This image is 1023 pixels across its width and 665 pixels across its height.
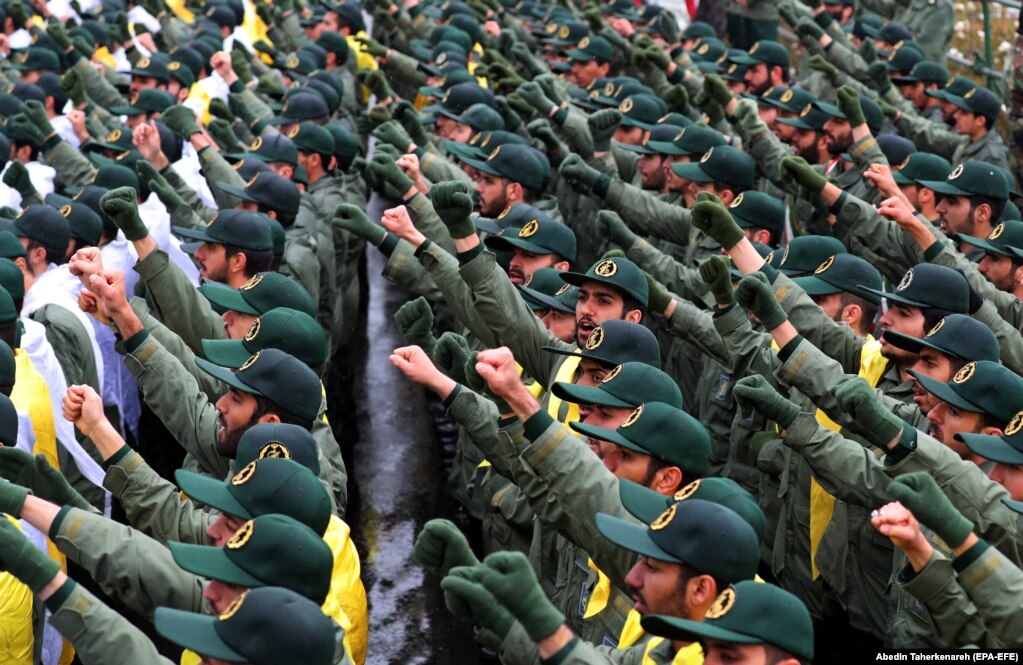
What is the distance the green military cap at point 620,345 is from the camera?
5.71 meters

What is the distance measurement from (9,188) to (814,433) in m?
6.14

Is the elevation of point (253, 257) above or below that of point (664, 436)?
below

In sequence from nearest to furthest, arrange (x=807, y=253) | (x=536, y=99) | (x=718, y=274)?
(x=718, y=274) → (x=807, y=253) → (x=536, y=99)

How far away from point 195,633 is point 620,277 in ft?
10.8

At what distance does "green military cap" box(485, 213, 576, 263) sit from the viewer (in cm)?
740

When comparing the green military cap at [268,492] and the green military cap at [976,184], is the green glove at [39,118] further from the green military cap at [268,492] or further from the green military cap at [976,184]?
the green military cap at [268,492]

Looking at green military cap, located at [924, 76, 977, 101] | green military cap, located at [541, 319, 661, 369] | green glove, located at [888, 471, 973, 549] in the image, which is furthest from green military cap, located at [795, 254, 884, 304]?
green military cap, located at [924, 76, 977, 101]

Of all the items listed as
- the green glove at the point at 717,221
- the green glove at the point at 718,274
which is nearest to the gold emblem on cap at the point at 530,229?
the green glove at the point at 717,221

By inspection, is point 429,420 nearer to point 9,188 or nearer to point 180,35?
point 9,188

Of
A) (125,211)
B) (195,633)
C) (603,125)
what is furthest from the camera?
(603,125)

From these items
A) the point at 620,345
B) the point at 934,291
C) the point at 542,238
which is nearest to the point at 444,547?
the point at 620,345

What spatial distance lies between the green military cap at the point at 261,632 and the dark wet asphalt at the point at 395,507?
133 inches

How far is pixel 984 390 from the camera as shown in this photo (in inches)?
205

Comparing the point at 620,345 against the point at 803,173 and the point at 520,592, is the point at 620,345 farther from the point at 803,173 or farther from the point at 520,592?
the point at 520,592
